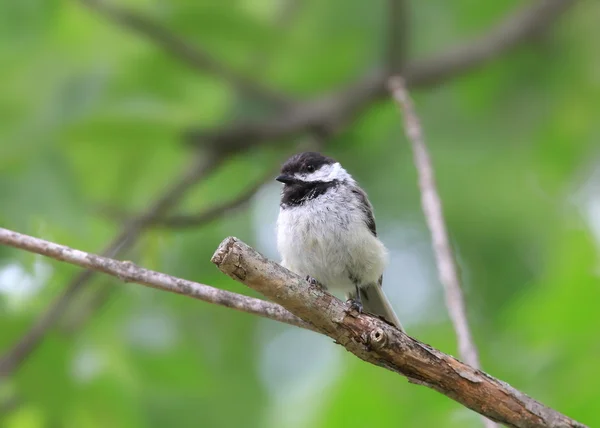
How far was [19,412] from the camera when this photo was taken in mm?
4207

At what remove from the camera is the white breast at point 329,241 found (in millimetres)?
4312

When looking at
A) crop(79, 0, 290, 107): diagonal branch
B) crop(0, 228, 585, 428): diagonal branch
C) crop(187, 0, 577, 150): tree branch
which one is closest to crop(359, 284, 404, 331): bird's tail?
crop(187, 0, 577, 150): tree branch

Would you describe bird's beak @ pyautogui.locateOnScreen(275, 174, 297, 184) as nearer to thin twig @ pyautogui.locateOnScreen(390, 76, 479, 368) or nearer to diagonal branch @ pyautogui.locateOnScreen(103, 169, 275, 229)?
diagonal branch @ pyautogui.locateOnScreen(103, 169, 275, 229)

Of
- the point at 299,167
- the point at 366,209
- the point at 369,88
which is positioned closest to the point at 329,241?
the point at 366,209

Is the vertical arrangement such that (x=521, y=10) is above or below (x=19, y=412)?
above

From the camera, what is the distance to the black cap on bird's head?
459cm

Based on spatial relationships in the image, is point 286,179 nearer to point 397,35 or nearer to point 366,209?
point 366,209

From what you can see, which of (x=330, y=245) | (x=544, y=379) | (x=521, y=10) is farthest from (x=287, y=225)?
(x=521, y=10)

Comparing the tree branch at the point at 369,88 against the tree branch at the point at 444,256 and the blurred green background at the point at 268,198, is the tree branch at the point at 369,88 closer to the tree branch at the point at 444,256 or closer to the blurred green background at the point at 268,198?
the blurred green background at the point at 268,198

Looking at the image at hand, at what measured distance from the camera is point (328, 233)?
4.30 meters

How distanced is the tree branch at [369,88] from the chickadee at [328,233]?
0.86m

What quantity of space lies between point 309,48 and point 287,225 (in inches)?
65.9

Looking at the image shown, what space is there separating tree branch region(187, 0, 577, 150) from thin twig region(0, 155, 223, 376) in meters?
0.25

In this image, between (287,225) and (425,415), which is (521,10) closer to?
(287,225)
